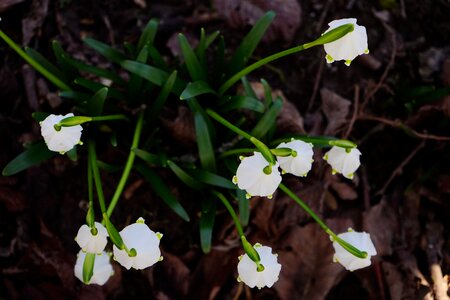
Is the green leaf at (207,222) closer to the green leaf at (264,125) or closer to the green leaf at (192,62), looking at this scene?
the green leaf at (264,125)

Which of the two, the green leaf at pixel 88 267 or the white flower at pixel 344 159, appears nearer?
the green leaf at pixel 88 267

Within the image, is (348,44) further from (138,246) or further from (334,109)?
(334,109)

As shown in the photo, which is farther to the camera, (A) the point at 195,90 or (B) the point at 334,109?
(B) the point at 334,109

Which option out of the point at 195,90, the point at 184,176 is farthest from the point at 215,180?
the point at 195,90

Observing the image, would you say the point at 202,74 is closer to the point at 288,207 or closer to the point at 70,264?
the point at 288,207

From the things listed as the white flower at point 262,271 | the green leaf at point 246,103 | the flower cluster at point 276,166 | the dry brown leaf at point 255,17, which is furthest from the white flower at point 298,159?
the dry brown leaf at point 255,17

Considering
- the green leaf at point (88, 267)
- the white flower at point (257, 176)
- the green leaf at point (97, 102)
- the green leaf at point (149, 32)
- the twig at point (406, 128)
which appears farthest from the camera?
the twig at point (406, 128)

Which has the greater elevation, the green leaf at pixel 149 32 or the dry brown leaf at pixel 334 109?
the green leaf at pixel 149 32
